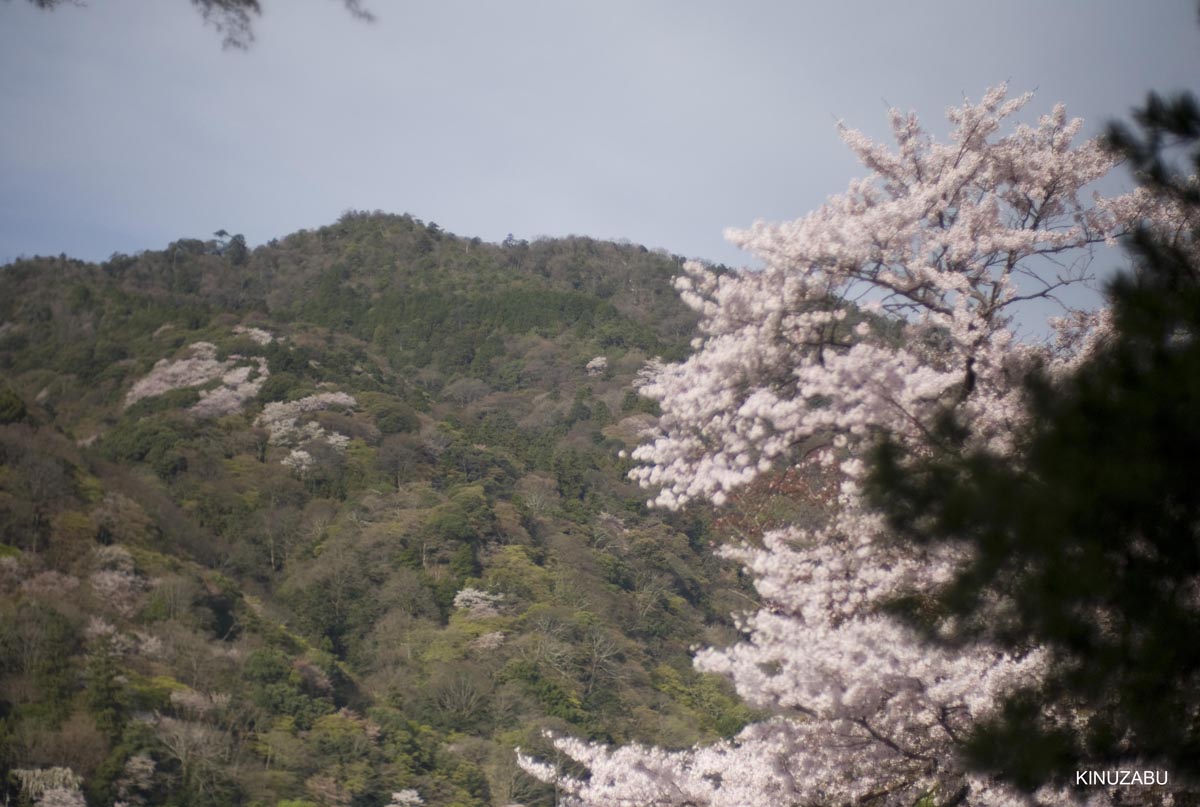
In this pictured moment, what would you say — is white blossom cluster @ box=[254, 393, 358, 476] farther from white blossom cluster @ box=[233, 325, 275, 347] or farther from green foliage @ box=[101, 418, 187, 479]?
white blossom cluster @ box=[233, 325, 275, 347]

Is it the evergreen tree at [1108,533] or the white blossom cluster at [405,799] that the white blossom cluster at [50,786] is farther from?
the evergreen tree at [1108,533]

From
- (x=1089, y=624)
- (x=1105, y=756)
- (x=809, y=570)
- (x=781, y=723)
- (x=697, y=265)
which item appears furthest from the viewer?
(x=697, y=265)

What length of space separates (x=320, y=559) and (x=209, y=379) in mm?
13499

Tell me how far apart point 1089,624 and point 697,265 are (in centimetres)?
447

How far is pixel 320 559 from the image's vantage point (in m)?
34.8

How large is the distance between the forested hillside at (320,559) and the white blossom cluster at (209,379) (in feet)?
0.44

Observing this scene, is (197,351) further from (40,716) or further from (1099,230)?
(1099,230)

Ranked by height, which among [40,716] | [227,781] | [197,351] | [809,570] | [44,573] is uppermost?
[197,351]

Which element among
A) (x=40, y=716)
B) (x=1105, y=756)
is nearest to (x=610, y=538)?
(x=40, y=716)

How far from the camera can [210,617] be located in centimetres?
2575

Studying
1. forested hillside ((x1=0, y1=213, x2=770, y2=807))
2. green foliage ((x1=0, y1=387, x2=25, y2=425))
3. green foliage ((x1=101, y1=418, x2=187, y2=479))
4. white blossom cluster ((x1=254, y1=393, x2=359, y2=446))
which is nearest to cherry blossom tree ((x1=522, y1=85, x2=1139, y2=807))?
forested hillside ((x1=0, y1=213, x2=770, y2=807))

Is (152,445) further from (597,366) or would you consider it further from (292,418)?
(597,366)

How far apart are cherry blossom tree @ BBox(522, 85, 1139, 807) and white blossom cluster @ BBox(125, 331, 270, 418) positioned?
38762 mm

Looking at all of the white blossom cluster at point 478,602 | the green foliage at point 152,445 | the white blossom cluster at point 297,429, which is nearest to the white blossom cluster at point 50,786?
the white blossom cluster at point 478,602
